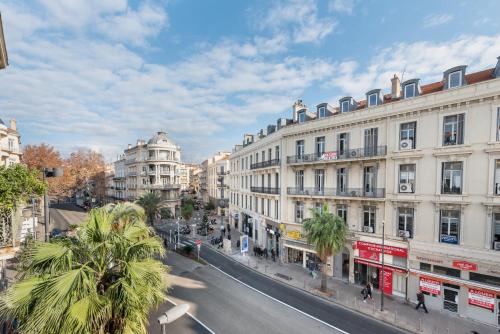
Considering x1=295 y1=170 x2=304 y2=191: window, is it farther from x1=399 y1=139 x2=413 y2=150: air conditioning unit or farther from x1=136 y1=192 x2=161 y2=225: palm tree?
x1=136 y1=192 x2=161 y2=225: palm tree

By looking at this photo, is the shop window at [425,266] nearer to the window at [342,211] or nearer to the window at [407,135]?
the window at [342,211]

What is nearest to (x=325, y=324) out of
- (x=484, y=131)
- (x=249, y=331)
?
(x=249, y=331)

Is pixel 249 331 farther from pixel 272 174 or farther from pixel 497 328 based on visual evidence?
pixel 272 174

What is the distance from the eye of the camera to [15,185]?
873cm

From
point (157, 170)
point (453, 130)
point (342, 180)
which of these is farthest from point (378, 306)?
point (157, 170)

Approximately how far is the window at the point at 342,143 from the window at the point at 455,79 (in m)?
7.66

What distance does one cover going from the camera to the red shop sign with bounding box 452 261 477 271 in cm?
1500

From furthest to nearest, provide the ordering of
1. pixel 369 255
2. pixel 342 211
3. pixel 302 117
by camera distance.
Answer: pixel 302 117
pixel 342 211
pixel 369 255

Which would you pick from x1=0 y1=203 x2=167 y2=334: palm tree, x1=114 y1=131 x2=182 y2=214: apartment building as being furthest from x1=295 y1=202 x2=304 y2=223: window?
x1=114 y1=131 x2=182 y2=214: apartment building

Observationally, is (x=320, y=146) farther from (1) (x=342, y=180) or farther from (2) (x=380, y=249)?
(2) (x=380, y=249)

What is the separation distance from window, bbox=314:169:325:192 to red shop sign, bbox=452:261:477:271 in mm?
10503

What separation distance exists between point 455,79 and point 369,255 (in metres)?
14.2

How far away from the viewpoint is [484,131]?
1486cm

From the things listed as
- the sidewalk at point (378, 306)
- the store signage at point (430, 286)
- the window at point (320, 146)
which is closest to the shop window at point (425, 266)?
the store signage at point (430, 286)
